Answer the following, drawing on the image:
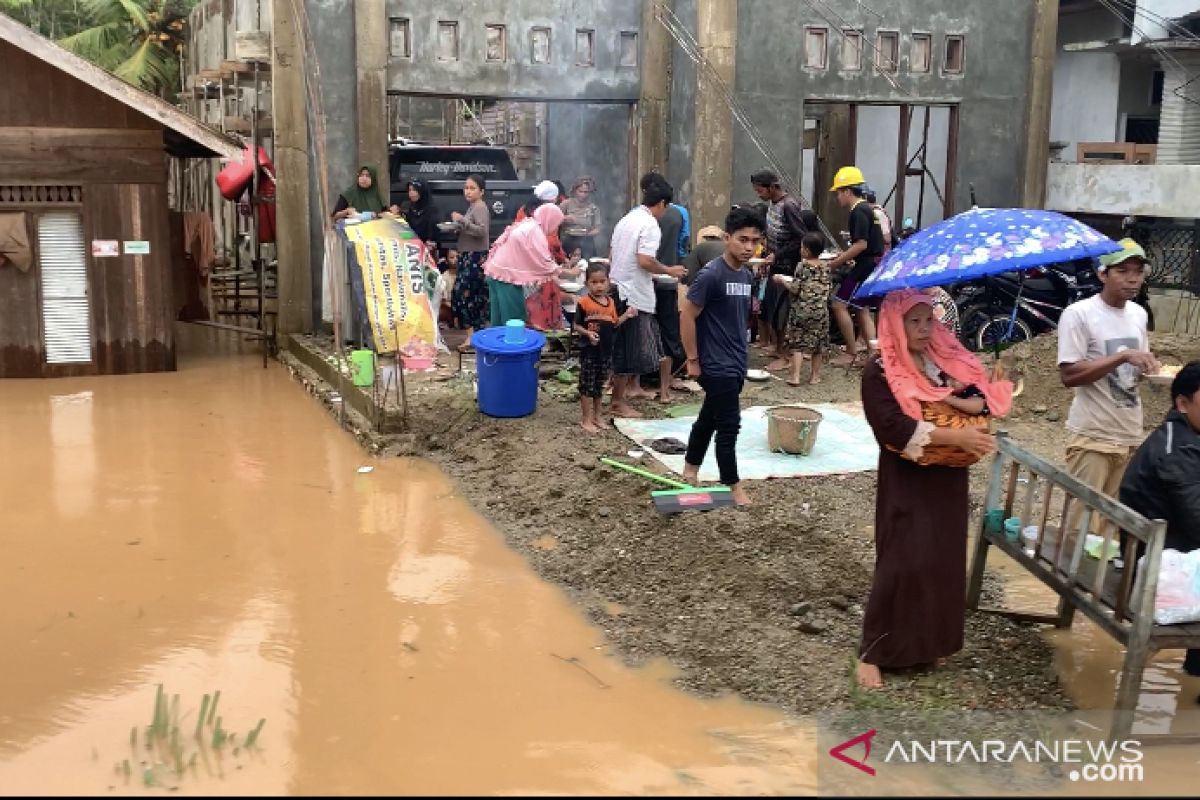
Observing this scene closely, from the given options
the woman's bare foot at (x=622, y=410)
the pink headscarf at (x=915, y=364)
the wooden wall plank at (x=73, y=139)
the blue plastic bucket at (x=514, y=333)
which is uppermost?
the wooden wall plank at (x=73, y=139)

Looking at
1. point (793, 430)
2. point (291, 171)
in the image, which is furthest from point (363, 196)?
point (793, 430)

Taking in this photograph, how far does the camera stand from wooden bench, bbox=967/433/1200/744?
14.7 ft

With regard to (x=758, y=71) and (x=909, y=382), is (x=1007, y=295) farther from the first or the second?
(x=909, y=382)

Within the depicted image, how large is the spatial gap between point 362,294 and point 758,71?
5422 mm

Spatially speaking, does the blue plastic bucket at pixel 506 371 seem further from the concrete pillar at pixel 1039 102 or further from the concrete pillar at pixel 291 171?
the concrete pillar at pixel 1039 102

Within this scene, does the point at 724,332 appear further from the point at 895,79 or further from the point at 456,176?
the point at 456,176

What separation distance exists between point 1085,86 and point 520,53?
27.9 feet

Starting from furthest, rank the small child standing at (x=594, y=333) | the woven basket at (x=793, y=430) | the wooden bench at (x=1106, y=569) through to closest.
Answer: the small child standing at (x=594, y=333)
the woven basket at (x=793, y=430)
the wooden bench at (x=1106, y=569)

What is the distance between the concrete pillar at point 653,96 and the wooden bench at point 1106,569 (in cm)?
938

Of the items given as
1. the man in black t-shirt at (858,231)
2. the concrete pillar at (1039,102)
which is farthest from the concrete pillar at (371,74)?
the concrete pillar at (1039,102)

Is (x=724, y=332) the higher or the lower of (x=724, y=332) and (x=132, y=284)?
the higher

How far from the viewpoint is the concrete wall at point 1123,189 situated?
14461mm

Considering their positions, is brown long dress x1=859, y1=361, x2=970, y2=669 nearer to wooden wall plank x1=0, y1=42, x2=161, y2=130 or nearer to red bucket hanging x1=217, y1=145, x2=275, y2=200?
wooden wall plank x1=0, y1=42, x2=161, y2=130

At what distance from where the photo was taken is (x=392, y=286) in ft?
38.1
